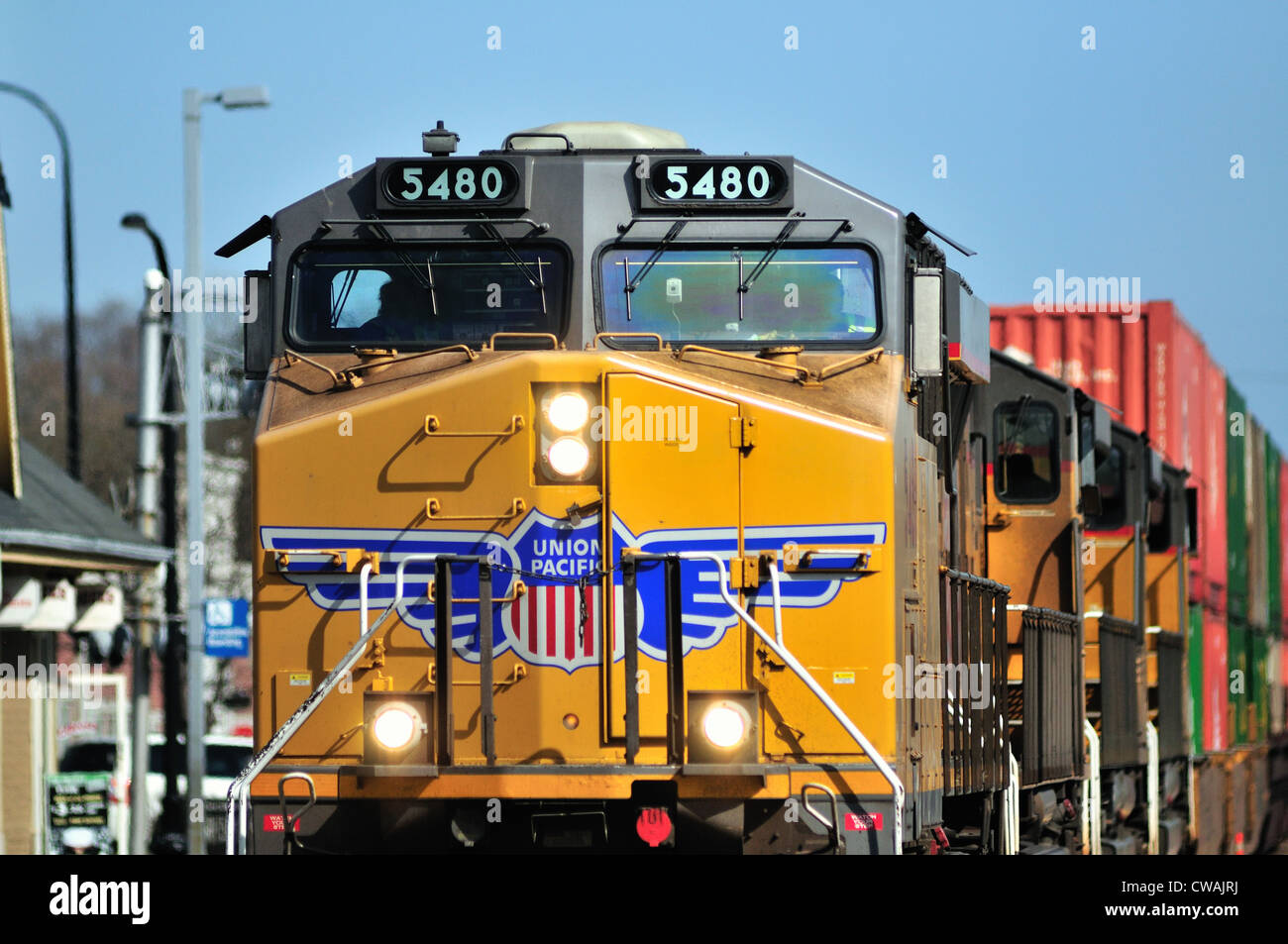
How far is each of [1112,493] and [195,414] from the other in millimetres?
10998

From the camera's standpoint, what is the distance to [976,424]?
12.5 m

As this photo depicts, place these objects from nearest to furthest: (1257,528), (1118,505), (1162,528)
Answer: (1118,505)
(1162,528)
(1257,528)

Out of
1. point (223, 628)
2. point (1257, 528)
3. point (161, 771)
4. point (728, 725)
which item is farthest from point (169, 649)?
point (728, 725)

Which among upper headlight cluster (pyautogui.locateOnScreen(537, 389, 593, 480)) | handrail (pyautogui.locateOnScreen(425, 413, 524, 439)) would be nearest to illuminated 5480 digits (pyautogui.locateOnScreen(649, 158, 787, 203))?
upper headlight cluster (pyautogui.locateOnScreen(537, 389, 593, 480))

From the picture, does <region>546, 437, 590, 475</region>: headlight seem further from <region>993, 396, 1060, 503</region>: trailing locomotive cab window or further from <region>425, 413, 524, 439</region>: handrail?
<region>993, 396, 1060, 503</region>: trailing locomotive cab window

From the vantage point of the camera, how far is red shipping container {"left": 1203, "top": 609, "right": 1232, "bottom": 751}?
2130 cm

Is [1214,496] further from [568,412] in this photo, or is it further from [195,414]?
[568,412]

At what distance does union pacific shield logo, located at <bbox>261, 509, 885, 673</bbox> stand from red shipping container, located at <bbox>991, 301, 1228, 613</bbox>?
1273cm

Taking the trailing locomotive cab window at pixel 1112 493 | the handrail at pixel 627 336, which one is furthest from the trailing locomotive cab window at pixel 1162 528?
the handrail at pixel 627 336

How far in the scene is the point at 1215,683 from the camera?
21.9m

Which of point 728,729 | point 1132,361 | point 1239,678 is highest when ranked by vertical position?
point 1132,361

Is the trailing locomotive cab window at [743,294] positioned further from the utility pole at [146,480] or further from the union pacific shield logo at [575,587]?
the utility pole at [146,480]

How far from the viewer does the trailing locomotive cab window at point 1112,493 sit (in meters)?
17.0
